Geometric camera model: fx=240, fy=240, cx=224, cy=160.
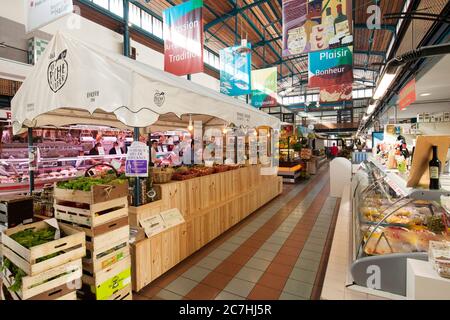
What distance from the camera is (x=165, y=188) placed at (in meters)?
3.45

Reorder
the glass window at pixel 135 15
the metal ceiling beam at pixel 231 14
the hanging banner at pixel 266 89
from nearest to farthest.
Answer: the glass window at pixel 135 15, the hanging banner at pixel 266 89, the metal ceiling beam at pixel 231 14

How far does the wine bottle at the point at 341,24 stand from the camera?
446cm

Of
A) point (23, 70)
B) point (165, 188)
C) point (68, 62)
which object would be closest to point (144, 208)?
point (165, 188)

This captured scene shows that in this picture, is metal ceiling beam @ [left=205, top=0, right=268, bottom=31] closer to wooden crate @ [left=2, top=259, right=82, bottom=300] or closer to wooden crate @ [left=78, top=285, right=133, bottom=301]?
wooden crate @ [left=78, top=285, right=133, bottom=301]

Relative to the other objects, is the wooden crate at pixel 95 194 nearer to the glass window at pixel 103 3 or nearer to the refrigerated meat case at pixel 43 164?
the refrigerated meat case at pixel 43 164

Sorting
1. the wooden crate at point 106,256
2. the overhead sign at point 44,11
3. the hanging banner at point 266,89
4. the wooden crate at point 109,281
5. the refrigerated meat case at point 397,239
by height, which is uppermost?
the hanging banner at point 266,89

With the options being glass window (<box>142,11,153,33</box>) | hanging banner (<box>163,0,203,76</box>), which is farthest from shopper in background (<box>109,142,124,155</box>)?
glass window (<box>142,11,153,33</box>)

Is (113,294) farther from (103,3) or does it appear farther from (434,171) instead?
(103,3)

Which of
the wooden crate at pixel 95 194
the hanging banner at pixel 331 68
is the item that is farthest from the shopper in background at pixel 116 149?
the hanging banner at pixel 331 68

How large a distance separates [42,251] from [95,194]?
636mm

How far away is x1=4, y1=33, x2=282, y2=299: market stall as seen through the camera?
7.68 ft

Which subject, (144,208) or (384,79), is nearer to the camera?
(144,208)

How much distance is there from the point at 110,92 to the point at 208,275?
103 inches
